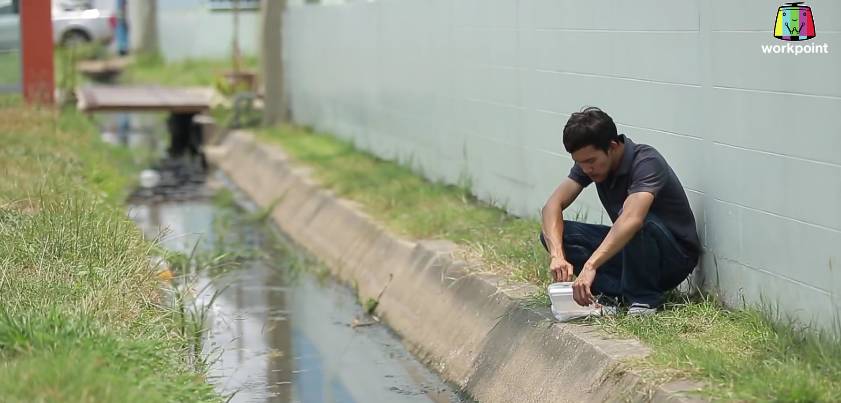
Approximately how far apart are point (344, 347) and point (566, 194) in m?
2.06

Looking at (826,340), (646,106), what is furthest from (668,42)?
(826,340)

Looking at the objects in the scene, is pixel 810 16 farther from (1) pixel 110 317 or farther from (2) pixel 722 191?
(1) pixel 110 317

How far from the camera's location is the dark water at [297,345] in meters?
7.36

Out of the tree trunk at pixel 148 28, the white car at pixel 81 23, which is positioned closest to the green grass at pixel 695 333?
the tree trunk at pixel 148 28

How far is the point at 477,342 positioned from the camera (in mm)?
7371

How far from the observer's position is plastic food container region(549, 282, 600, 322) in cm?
649

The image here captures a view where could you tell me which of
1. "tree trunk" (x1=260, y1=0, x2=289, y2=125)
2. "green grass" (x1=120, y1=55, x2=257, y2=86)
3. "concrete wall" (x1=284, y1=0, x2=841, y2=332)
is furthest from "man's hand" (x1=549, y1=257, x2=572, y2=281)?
"green grass" (x1=120, y1=55, x2=257, y2=86)

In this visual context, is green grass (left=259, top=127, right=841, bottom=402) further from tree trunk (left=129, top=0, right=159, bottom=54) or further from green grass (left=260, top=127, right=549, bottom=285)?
tree trunk (left=129, top=0, right=159, bottom=54)

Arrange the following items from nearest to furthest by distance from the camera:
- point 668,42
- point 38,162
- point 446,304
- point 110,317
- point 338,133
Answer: point 110,317
point 668,42
point 446,304
point 38,162
point 338,133

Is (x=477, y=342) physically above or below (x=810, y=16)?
below

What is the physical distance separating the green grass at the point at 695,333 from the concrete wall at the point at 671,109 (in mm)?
156

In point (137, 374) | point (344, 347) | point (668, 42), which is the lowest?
point (344, 347)

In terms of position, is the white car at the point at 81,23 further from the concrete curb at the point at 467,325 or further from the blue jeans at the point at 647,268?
the blue jeans at the point at 647,268

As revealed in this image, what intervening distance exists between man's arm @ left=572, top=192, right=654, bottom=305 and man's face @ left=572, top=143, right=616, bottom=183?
0.27 metres
